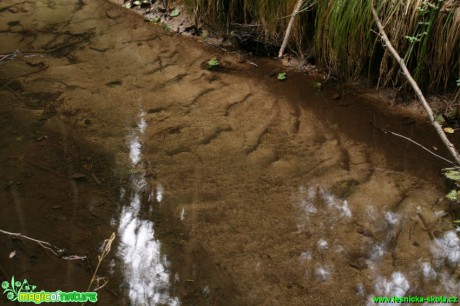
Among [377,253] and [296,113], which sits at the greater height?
[296,113]

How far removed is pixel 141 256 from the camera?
7.43 ft

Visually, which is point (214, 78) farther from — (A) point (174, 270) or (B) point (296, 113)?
(A) point (174, 270)

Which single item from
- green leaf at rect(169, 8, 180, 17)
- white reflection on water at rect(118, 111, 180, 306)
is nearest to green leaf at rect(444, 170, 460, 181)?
white reflection on water at rect(118, 111, 180, 306)

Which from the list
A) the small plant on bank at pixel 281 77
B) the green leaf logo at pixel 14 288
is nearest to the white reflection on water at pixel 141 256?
the green leaf logo at pixel 14 288

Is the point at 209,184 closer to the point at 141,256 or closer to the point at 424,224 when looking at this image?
the point at 141,256

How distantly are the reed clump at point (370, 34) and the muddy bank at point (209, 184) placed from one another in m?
0.28

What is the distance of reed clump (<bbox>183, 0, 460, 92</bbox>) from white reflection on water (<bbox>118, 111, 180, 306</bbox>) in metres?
1.81

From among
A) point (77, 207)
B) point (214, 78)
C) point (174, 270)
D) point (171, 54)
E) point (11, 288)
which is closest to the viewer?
point (11, 288)

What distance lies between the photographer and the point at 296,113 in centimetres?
332

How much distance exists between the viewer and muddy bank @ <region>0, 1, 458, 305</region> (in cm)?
217

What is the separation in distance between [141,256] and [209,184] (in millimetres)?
639

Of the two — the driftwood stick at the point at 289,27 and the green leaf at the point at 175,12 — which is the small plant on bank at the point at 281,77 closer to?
the driftwood stick at the point at 289,27

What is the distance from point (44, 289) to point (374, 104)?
2.61 metres

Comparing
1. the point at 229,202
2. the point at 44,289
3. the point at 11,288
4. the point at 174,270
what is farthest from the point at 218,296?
the point at 11,288
